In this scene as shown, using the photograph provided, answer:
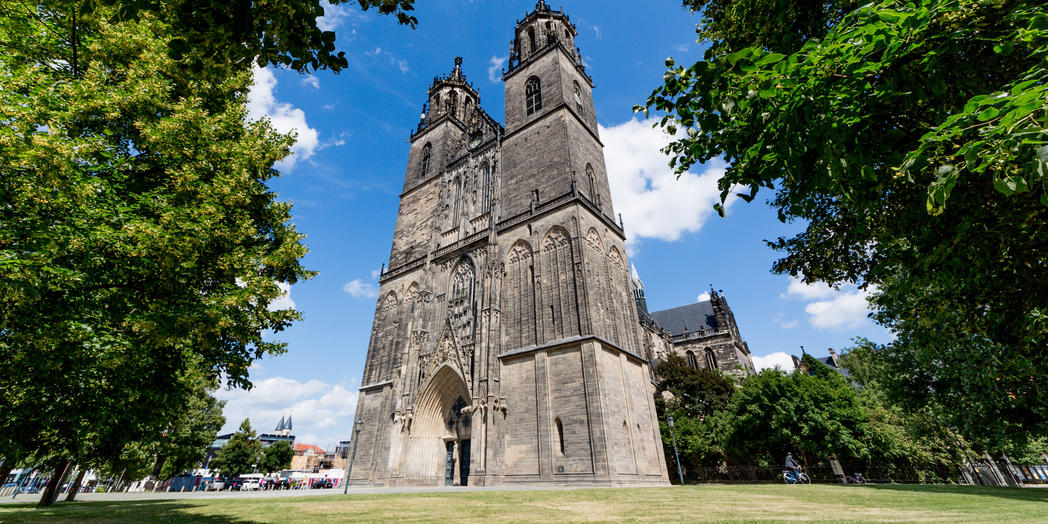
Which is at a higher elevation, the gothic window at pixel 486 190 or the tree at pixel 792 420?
the gothic window at pixel 486 190

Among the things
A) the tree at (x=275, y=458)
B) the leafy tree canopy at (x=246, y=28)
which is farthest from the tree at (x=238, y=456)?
the leafy tree canopy at (x=246, y=28)

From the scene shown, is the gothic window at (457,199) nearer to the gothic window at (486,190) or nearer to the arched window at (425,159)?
the gothic window at (486,190)

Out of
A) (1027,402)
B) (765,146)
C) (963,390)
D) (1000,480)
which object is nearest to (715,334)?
(1000,480)

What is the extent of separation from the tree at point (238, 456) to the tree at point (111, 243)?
4119 centimetres

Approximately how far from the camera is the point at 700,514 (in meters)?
6.23

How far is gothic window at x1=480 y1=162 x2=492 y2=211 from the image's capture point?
84.1ft

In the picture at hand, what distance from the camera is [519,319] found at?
65.1ft

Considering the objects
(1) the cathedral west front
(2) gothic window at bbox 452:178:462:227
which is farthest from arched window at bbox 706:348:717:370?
(2) gothic window at bbox 452:178:462:227

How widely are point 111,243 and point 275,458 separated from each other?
5107 cm

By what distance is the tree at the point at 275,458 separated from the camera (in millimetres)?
45844

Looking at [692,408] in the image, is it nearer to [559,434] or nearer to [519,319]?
[559,434]

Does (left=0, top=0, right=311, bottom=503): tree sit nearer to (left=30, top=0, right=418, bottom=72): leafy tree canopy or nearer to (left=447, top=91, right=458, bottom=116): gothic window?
(left=30, top=0, right=418, bottom=72): leafy tree canopy

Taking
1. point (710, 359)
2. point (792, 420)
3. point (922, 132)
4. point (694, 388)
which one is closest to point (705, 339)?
point (710, 359)

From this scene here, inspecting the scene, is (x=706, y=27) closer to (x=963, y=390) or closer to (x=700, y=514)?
(x=700, y=514)
